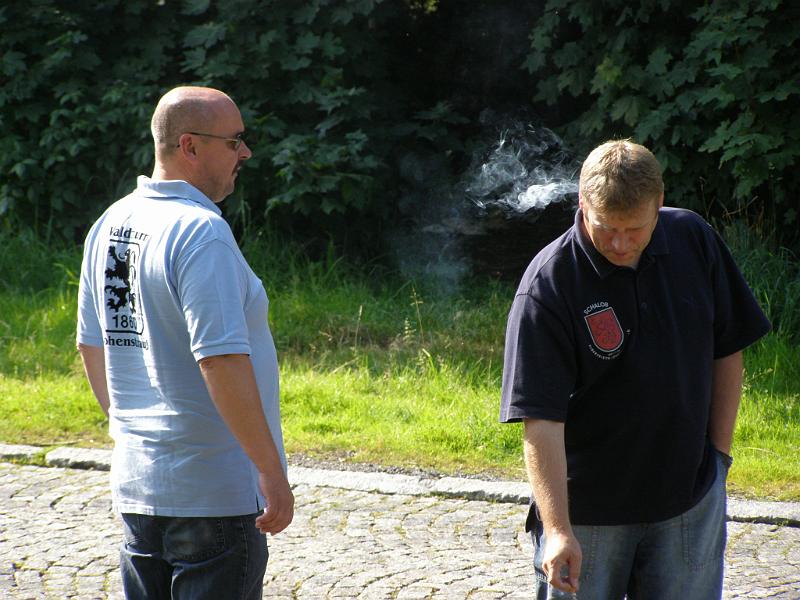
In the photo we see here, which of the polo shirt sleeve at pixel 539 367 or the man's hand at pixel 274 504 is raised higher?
the polo shirt sleeve at pixel 539 367

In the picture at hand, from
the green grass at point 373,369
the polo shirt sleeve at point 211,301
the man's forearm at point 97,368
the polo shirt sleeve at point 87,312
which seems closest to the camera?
the polo shirt sleeve at point 211,301

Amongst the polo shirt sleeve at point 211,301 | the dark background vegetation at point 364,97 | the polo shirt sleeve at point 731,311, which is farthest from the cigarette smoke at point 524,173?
the polo shirt sleeve at point 211,301

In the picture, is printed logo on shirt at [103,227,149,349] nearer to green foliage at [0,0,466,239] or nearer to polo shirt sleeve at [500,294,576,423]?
polo shirt sleeve at [500,294,576,423]

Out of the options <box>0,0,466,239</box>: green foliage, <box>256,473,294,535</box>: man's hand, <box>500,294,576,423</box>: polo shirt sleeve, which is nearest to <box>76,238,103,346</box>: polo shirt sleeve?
<box>256,473,294,535</box>: man's hand

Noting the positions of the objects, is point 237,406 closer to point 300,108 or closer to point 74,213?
point 300,108

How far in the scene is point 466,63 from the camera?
10.6m

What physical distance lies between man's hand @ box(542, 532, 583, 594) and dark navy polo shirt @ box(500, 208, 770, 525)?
161mm

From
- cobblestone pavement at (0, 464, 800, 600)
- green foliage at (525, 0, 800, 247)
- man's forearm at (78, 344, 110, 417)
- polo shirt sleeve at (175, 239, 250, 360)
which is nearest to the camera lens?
polo shirt sleeve at (175, 239, 250, 360)

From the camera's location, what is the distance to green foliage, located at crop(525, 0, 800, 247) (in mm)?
8188

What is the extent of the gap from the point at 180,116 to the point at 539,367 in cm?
122

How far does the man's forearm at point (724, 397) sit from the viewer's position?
10.1 ft

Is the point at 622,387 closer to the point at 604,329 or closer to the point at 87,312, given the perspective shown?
the point at 604,329

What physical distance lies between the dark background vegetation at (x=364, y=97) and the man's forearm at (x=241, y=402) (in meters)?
6.36

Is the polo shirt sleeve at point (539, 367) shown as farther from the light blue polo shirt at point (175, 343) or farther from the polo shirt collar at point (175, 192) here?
the polo shirt collar at point (175, 192)
